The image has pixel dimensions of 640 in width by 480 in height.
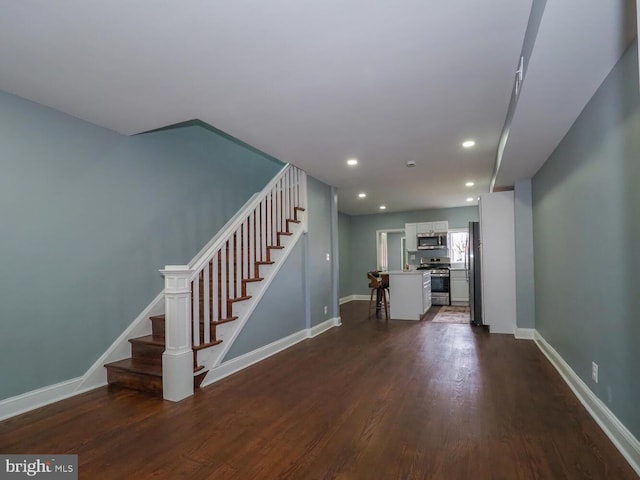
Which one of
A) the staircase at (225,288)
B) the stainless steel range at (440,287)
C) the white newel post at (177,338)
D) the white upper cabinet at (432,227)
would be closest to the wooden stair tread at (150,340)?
the staircase at (225,288)

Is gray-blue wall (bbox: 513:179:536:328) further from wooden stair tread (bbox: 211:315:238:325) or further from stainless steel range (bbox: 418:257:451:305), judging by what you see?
wooden stair tread (bbox: 211:315:238:325)

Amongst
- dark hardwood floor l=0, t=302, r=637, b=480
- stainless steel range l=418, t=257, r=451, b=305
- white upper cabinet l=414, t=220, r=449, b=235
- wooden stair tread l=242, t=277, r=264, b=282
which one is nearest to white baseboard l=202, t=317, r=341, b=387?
dark hardwood floor l=0, t=302, r=637, b=480

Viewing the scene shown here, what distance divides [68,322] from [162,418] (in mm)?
1259

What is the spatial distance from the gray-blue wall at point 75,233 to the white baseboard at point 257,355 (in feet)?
3.45

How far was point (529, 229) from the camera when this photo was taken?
16.1ft

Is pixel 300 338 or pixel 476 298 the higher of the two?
pixel 476 298

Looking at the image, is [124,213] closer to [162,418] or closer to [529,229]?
[162,418]

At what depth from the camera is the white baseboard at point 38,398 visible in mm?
2620

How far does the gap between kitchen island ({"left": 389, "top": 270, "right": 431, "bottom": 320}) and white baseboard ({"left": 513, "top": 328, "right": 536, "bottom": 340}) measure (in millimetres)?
1812

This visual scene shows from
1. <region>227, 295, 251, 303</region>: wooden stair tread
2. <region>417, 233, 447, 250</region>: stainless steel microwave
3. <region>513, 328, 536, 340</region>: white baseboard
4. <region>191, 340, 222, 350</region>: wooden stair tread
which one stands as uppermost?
<region>417, 233, 447, 250</region>: stainless steel microwave

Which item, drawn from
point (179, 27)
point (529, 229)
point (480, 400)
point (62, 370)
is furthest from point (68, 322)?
point (529, 229)

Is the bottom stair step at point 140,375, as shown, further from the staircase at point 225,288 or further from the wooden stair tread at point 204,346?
the wooden stair tread at point 204,346

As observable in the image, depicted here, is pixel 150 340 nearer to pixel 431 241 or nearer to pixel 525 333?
pixel 525 333

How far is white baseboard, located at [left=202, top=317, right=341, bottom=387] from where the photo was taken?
342 cm
